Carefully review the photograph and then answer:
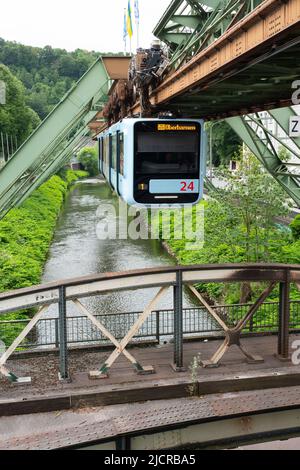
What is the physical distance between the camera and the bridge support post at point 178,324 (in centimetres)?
707

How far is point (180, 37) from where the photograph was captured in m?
15.3

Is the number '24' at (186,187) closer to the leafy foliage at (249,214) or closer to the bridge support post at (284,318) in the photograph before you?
the bridge support post at (284,318)

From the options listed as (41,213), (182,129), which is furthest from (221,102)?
(41,213)

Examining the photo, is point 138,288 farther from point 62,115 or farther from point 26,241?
point 26,241

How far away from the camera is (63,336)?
269 inches

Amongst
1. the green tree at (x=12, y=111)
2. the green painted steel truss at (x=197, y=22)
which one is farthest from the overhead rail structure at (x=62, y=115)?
the green tree at (x=12, y=111)

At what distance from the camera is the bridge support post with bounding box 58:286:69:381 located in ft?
21.9

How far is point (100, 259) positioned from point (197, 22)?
1729 centimetres

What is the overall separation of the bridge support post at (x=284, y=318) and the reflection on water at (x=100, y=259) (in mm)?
12004

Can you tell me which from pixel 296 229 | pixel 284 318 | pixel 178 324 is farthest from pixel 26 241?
pixel 284 318

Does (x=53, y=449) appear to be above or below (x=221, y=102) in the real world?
below

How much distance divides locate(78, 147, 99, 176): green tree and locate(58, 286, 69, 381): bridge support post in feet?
313
